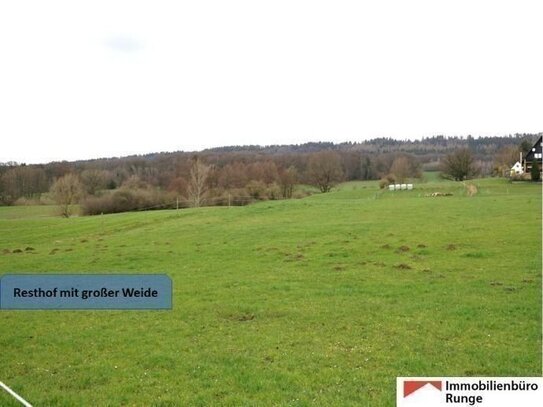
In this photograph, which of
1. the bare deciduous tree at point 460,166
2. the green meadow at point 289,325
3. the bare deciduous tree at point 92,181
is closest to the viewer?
the green meadow at point 289,325

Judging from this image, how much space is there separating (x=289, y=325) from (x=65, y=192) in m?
42.1

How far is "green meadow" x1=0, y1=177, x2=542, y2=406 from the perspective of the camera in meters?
7.62

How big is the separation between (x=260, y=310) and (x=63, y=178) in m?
42.0

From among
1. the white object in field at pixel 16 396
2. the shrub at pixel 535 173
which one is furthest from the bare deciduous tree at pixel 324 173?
the white object in field at pixel 16 396

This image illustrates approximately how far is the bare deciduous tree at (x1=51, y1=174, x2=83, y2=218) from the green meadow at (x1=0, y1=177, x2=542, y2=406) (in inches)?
923

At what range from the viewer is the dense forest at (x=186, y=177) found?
1687 inches

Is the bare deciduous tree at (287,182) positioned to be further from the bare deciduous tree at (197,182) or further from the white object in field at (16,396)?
the white object in field at (16,396)

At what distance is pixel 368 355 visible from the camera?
28.4 feet

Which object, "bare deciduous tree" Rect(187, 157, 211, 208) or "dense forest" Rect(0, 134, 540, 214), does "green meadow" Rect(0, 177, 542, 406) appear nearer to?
"dense forest" Rect(0, 134, 540, 214)

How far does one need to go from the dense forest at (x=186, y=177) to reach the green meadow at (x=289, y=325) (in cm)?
2056

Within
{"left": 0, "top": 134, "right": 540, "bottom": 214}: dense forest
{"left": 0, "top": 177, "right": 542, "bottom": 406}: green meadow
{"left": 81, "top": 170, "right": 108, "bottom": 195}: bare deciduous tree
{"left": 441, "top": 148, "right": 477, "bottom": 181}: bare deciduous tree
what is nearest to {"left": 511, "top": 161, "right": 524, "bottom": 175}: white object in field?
{"left": 0, "top": 134, "right": 540, "bottom": 214}: dense forest

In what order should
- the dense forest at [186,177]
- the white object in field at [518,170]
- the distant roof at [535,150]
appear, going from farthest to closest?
the white object in field at [518,170] < the distant roof at [535,150] < the dense forest at [186,177]

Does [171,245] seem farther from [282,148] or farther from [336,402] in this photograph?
[282,148]

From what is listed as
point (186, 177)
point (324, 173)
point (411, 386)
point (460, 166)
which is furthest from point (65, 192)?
point (460, 166)
